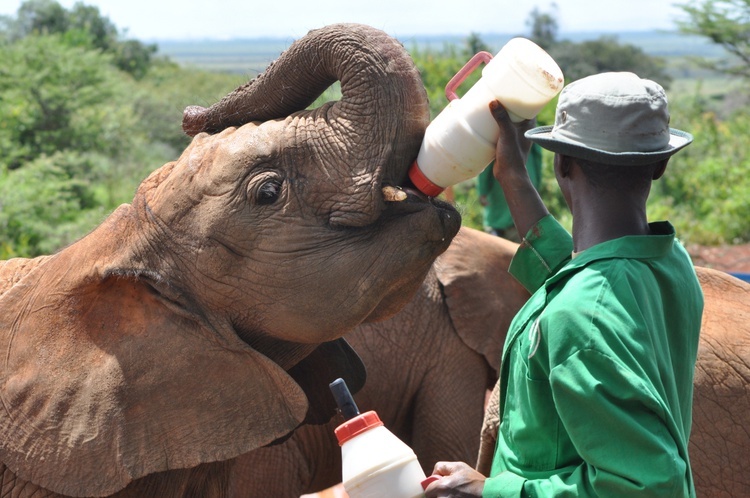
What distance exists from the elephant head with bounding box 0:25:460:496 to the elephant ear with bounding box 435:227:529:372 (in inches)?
60.7

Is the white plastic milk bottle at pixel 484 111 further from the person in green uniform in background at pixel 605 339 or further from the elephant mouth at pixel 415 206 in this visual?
the person in green uniform in background at pixel 605 339

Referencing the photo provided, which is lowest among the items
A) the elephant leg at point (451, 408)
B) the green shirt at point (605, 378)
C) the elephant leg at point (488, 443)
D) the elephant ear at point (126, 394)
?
the elephant leg at point (451, 408)

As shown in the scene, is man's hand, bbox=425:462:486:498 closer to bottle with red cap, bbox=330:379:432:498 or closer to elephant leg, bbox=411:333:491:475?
bottle with red cap, bbox=330:379:432:498

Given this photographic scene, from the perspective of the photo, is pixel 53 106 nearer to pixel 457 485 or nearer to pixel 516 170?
pixel 516 170

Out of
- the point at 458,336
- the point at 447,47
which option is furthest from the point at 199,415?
the point at 447,47

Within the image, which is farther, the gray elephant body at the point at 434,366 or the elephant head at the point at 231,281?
the gray elephant body at the point at 434,366

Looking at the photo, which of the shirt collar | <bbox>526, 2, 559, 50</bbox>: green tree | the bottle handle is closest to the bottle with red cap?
the shirt collar

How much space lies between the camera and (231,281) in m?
2.77

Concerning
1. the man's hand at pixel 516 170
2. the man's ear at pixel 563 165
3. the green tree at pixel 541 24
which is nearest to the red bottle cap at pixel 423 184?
the man's hand at pixel 516 170

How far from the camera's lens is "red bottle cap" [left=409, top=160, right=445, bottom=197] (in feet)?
8.61

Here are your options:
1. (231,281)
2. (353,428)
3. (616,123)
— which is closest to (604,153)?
(616,123)

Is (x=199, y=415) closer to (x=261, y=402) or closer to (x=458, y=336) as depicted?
(x=261, y=402)

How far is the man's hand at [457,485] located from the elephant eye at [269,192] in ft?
2.88

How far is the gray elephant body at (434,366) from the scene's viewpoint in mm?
4270
